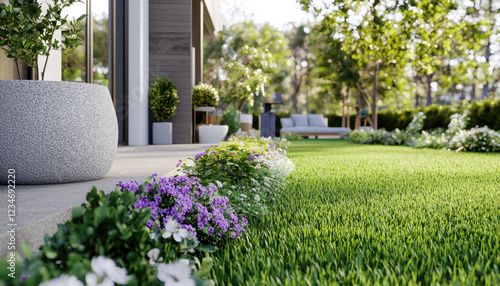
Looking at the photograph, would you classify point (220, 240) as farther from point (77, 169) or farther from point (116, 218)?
point (77, 169)

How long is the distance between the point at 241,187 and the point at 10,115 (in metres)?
1.44

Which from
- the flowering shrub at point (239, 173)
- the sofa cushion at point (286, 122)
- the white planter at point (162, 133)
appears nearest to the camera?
the flowering shrub at point (239, 173)

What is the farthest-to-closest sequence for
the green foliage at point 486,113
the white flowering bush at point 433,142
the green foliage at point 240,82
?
the green foliage at point 240,82 < the green foliage at point 486,113 < the white flowering bush at point 433,142

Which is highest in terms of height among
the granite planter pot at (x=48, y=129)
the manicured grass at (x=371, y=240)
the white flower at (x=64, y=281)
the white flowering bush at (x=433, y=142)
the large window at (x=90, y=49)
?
the large window at (x=90, y=49)

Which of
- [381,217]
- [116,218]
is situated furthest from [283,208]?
[116,218]

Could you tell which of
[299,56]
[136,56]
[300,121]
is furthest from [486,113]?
[299,56]

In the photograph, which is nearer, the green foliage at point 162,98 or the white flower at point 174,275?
the white flower at point 174,275

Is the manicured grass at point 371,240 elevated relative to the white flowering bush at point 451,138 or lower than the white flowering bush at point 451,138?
lower

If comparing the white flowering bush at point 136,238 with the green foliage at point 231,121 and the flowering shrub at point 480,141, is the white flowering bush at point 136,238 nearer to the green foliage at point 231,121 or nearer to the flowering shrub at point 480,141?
the flowering shrub at point 480,141

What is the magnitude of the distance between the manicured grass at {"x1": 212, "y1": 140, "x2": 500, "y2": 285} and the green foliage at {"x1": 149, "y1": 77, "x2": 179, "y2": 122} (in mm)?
5162

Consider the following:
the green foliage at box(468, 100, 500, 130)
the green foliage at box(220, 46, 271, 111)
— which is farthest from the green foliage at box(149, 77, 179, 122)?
the green foliage at box(468, 100, 500, 130)

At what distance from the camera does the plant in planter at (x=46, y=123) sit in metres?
2.21

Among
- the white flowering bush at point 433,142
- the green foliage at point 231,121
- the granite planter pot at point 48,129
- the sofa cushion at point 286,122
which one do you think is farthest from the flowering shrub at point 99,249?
the sofa cushion at point 286,122

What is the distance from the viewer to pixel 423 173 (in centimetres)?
446
